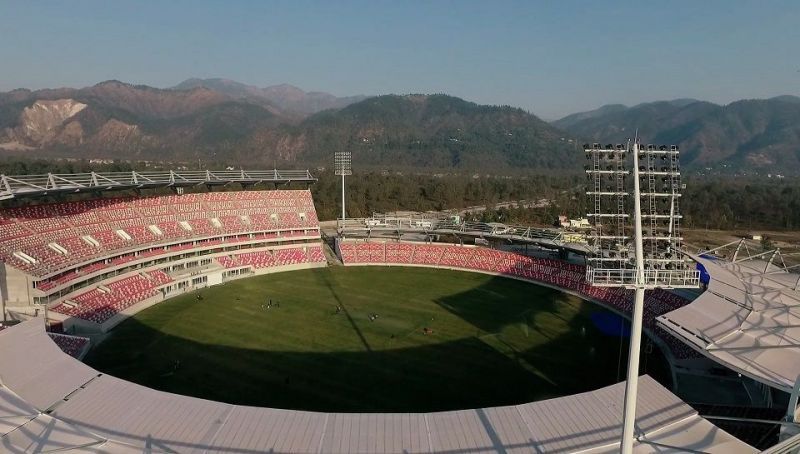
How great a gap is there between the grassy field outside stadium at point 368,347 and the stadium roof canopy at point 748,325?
19.9 feet

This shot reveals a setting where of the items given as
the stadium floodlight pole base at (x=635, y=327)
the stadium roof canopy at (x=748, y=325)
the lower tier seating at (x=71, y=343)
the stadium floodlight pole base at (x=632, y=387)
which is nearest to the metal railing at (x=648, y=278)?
the stadium floodlight pole base at (x=635, y=327)

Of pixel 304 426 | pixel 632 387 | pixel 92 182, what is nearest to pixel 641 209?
pixel 632 387

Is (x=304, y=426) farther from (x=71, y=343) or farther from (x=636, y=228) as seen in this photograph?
(x=71, y=343)

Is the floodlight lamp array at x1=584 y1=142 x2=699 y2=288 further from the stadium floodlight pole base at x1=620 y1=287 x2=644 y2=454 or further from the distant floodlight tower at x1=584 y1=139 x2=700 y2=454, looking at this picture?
the stadium floodlight pole base at x1=620 y1=287 x2=644 y2=454

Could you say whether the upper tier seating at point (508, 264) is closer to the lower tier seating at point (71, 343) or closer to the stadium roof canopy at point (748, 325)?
the stadium roof canopy at point (748, 325)

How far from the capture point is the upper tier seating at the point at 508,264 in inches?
1751

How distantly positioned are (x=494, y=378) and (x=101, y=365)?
25.8 metres

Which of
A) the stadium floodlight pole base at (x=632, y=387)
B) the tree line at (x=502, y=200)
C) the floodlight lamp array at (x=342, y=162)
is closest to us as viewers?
the stadium floodlight pole base at (x=632, y=387)

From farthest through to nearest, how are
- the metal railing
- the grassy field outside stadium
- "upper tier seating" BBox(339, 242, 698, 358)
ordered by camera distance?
1. "upper tier seating" BBox(339, 242, 698, 358)
2. the grassy field outside stadium
3. the metal railing

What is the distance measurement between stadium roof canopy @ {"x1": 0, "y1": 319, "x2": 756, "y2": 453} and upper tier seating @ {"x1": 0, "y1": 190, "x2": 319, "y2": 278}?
25381 millimetres

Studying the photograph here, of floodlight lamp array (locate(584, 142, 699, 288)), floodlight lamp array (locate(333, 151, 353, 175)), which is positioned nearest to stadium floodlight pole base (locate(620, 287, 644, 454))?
floodlight lamp array (locate(584, 142, 699, 288))

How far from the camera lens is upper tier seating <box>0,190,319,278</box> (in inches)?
1690

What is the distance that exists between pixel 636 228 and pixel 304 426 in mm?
13477

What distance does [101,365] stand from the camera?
33.8 m
